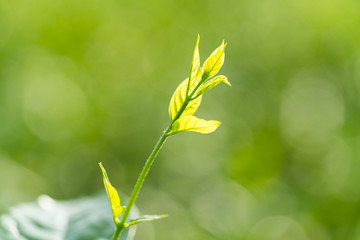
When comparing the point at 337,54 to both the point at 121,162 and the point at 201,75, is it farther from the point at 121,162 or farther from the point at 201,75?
the point at 201,75

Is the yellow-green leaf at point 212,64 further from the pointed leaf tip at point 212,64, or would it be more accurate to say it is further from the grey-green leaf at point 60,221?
the grey-green leaf at point 60,221

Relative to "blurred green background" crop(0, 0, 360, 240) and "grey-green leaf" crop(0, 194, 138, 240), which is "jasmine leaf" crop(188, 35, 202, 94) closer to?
"grey-green leaf" crop(0, 194, 138, 240)

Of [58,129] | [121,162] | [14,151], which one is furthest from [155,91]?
[14,151]

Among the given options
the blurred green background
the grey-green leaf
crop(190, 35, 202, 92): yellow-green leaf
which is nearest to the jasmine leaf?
crop(190, 35, 202, 92): yellow-green leaf

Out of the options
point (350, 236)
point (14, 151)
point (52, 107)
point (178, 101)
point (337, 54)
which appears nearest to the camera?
point (178, 101)

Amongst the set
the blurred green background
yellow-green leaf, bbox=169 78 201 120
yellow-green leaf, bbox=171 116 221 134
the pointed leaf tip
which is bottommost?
yellow-green leaf, bbox=171 116 221 134

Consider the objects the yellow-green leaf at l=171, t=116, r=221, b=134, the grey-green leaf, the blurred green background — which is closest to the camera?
the yellow-green leaf at l=171, t=116, r=221, b=134

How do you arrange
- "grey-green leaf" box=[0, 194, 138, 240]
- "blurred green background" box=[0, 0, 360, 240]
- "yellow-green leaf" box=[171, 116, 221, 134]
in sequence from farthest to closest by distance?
"blurred green background" box=[0, 0, 360, 240]
"grey-green leaf" box=[0, 194, 138, 240]
"yellow-green leaf" box=[171, 116, 221, 134]
